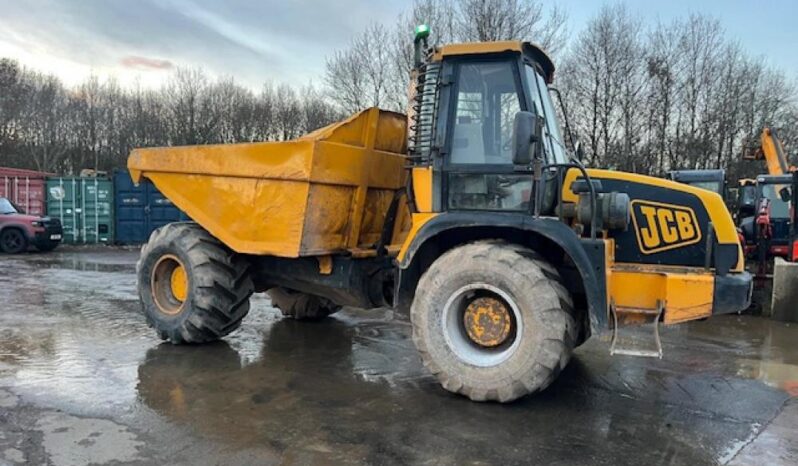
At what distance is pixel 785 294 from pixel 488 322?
649cm

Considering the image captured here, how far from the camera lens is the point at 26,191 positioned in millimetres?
21422

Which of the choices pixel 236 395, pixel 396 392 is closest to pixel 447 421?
Result: pixel 396 392

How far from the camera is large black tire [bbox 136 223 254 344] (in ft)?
21.4

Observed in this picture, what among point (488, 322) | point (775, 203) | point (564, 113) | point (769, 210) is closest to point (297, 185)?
point (488, 322)

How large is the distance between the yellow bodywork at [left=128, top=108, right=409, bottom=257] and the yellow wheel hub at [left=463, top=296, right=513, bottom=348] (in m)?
1.50

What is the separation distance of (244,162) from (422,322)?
248 centimetres

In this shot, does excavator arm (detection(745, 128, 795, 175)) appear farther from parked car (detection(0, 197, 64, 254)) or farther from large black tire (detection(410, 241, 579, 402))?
parked car (detection(0, 197, 64, 254))

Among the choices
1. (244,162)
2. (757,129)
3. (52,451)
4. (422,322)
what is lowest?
(52,451)

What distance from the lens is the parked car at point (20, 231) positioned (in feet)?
60.1

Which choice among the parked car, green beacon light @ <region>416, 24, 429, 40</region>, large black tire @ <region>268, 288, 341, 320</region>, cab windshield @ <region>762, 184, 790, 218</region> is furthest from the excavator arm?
the parked car

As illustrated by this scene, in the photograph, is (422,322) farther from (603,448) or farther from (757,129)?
(757,129)

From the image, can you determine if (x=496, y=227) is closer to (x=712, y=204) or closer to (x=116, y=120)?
(x=712, y=204)

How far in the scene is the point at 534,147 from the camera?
484cm

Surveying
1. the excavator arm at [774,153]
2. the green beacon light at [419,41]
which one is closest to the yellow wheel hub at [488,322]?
the green beacon light at [419,41]
